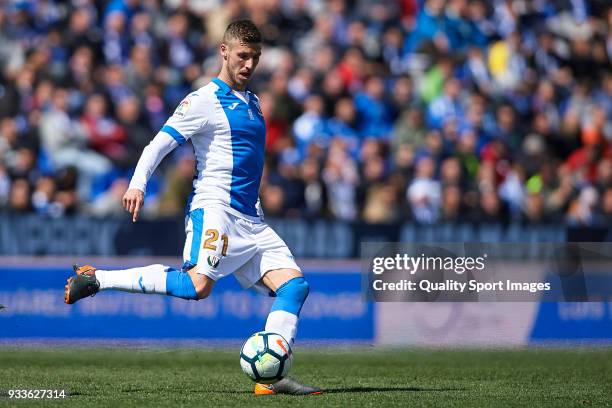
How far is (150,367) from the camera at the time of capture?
10742 millimetres

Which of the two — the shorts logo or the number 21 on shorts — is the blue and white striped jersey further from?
the shorts logo

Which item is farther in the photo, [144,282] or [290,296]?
[290,296]

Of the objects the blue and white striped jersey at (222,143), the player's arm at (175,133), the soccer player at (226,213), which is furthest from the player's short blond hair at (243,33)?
the player's arm at (175,133)

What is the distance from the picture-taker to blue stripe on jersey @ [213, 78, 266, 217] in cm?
847

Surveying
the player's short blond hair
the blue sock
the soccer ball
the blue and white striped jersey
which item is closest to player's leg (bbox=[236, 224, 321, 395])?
the soccer ball

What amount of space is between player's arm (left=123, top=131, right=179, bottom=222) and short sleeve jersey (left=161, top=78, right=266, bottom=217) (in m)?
0.09

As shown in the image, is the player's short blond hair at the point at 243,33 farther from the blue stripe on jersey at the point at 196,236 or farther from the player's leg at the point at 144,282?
the player's leg at the point at 144,282

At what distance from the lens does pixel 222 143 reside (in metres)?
8.46

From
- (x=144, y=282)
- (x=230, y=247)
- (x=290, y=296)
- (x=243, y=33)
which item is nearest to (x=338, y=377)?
(x=290, y=296)

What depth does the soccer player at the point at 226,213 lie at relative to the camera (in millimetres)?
8297

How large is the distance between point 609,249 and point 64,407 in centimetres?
778

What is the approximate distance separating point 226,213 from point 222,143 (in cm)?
46

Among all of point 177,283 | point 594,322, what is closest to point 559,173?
point 594,322

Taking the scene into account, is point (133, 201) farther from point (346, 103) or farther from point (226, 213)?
point (346, 103)
